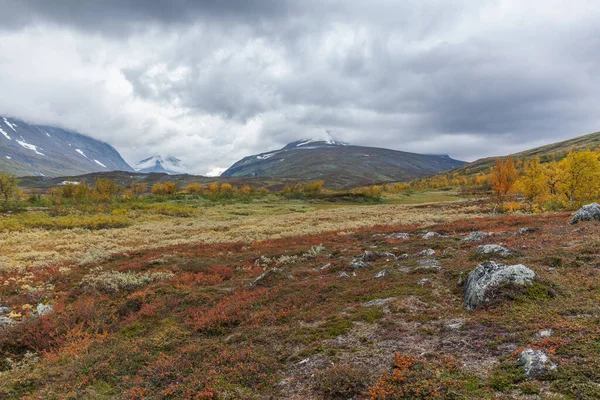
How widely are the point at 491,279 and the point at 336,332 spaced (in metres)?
5.76

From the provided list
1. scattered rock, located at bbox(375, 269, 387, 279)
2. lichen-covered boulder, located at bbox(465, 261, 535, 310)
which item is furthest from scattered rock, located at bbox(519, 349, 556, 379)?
scattered rock, located at bbox(375, 269, 387, 279)

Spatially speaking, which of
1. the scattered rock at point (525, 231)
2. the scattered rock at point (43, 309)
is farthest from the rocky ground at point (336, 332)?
the scattered rock at point (525, 231)

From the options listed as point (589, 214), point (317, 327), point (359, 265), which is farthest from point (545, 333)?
point (589, 214)

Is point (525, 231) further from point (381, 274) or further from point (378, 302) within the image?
point (378, 302)

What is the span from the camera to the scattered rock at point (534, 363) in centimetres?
643

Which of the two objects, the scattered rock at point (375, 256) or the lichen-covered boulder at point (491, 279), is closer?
the lichen-covered boulder at point (491, 279)

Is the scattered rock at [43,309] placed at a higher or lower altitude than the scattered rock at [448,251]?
lower

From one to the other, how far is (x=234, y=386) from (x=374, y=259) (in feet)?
48.1

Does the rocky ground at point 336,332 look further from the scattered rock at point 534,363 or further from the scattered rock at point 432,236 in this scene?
the scattered rock at point 432,236

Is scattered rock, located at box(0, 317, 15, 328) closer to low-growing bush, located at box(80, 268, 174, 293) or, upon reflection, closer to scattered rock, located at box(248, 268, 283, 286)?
low-growing bush, located at box(80, 268, 174, 293)

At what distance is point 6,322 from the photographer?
14.5 metres

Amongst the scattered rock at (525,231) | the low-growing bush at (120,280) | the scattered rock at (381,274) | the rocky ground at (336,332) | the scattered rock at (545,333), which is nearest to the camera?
the rocky ground at (336,332)

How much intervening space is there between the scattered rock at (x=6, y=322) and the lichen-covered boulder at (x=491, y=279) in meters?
19.9

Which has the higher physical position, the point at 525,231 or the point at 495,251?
the point at 495,251
